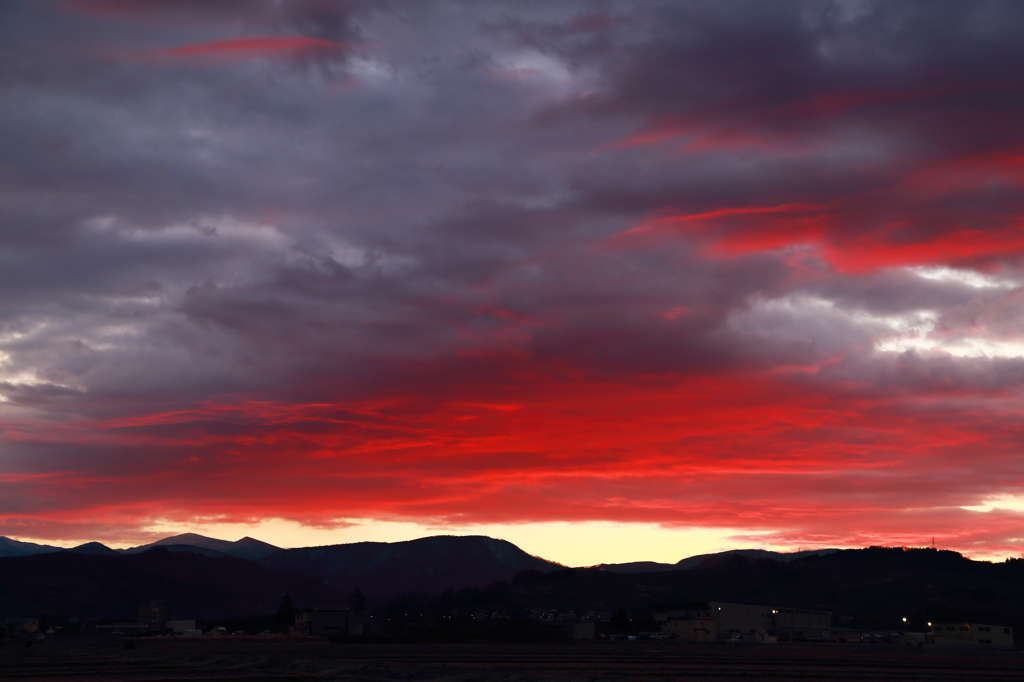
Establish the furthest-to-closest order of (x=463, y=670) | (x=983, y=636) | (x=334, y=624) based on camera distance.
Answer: (x=334, y=624) → (x=983, y=636) → (x=463, y=670)

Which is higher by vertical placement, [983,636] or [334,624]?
[334,624]

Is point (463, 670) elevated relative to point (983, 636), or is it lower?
elevated

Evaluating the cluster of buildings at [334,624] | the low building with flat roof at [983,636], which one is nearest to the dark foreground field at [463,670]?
the cluster of buildings at [334,624]

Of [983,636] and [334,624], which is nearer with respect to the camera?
[983,636]

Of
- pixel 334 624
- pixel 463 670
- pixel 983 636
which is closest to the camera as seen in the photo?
pixel 463 670

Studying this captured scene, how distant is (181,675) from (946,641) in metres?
180

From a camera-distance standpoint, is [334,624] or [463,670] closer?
[463,670]

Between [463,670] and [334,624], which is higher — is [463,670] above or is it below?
above

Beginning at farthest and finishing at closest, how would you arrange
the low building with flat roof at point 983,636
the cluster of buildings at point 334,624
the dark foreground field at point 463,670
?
the cluster of buildings at point 334,624 < the low building with flat roof at point 983,636 < the dark foreground field at point 463,670

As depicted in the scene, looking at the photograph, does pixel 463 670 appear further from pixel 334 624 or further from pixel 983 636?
pixel 983 636

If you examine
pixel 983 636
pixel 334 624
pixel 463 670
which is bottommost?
pixel 983 636

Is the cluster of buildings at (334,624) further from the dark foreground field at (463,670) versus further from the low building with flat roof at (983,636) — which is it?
the low building with flat roof at (983,636)

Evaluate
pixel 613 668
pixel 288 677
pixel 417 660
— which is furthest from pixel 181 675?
pixel 613 668

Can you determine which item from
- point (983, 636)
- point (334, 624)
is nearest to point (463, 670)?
point (334, 624)
